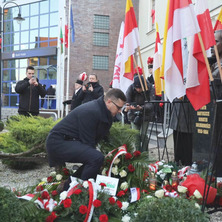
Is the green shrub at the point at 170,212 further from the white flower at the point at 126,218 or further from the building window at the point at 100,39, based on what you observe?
the building window at the point at 100,39

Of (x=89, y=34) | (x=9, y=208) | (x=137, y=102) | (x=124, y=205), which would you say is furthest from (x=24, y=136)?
(x=89, y=34)

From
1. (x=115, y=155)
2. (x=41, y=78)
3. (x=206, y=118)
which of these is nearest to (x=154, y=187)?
(x=115, y=155)

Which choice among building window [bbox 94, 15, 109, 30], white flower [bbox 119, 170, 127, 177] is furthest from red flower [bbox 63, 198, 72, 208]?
building window [bbox 94, 15, 109, 30]

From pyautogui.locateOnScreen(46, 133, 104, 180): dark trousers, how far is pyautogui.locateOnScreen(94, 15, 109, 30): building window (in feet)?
82.0

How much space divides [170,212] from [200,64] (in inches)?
72.3

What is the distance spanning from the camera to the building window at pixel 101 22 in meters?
27.8

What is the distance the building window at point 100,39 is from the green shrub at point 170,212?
25968mm

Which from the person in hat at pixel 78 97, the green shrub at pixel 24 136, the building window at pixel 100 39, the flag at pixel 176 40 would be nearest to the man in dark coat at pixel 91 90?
the person in hat at pixel 78 97

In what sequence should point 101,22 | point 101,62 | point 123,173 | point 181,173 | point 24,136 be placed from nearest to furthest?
point 123,173 → point 181,173 → point 24,136 → point 101,62 → point 101,22

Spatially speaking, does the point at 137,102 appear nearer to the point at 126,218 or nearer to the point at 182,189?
the point at 182,189

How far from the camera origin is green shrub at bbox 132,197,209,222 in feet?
8.23

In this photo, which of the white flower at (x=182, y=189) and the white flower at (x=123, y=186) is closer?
the white flower at (x=182, y=189)

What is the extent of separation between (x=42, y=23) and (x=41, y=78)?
5.39 metres

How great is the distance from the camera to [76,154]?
3.71 metres
